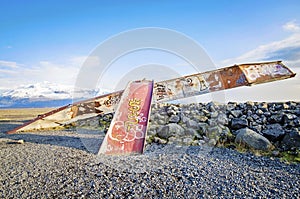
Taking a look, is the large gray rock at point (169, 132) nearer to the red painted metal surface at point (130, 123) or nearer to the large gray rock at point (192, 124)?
the large gray rock at point (192, 124)

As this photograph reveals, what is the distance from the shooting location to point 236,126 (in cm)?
869

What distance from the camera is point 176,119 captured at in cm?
1007

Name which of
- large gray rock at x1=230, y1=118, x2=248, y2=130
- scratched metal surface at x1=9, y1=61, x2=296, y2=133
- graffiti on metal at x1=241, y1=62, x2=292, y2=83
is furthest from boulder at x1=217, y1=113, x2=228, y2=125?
graffiti on metal at x1=241, y1=62, x2=292, y2=83

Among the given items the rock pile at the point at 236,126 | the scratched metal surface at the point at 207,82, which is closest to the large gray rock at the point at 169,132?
the rock pile at the point at 236,126

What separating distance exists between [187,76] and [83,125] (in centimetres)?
620

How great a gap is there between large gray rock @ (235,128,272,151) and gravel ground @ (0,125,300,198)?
0.57 meters

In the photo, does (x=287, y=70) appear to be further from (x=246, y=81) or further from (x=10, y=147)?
(x=10, y=147)

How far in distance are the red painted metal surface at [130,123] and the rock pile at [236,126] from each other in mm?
974

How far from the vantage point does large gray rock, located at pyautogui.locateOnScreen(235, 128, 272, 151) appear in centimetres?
647

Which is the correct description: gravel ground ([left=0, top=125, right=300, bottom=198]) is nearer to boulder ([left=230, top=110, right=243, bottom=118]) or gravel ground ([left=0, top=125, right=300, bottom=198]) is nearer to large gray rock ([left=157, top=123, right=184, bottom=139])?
large gray rock ([left=157, top=123, right=184, bottom=139])

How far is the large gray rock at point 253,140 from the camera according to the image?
6473 mm

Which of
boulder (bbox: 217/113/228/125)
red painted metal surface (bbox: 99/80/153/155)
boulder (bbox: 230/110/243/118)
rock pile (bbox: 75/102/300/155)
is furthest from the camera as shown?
boulder (bbox: 230/110/243/118)

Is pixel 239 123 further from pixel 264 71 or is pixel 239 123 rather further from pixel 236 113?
pixel 264 71

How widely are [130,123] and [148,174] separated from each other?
109 inches
